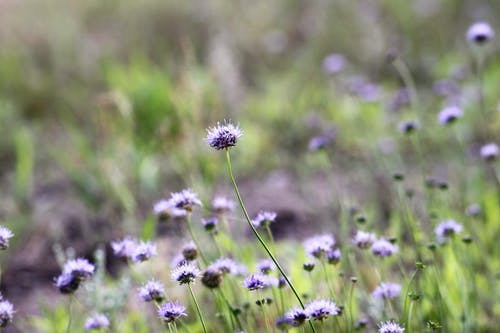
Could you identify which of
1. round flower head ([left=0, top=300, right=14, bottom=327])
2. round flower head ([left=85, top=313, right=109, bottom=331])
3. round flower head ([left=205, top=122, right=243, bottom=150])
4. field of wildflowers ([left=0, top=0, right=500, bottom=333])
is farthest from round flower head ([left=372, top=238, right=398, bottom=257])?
round flower head ([left=0, top=300, right=14, bottom=327])

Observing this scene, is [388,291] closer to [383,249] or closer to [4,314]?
[383,249]

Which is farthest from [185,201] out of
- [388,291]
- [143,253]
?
[388,291]

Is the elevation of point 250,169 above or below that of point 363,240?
above

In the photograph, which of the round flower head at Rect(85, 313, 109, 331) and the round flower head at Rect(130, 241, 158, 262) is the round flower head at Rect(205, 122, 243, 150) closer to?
the round flower head at Rect(130, 241, 158, 262)

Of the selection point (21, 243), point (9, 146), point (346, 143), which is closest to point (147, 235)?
point (21, 243)

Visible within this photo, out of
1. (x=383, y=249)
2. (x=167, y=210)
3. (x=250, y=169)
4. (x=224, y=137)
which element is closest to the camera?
(x=224, y=137)

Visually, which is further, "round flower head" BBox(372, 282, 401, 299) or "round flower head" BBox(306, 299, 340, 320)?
"round flower head" BBox(372, 282, 401, 299)

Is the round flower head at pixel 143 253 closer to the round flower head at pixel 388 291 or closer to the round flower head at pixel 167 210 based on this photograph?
the round flower head at pixel 167 210

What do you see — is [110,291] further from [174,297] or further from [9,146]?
[9,146]
